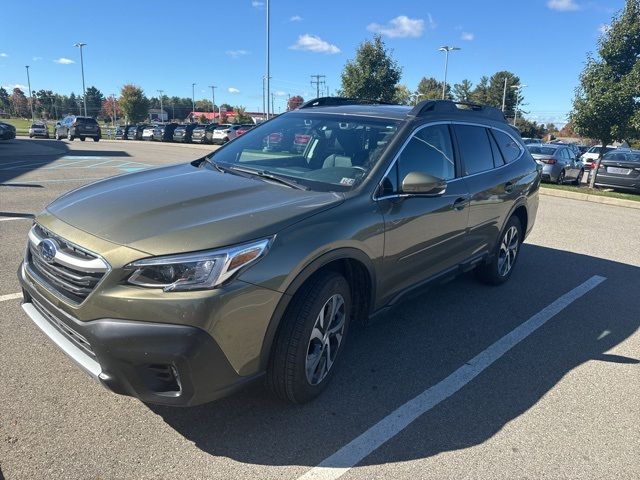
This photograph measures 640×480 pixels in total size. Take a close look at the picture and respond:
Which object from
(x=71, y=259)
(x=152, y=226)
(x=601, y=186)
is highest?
(x=152, y=226)

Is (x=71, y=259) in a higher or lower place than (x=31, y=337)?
higher

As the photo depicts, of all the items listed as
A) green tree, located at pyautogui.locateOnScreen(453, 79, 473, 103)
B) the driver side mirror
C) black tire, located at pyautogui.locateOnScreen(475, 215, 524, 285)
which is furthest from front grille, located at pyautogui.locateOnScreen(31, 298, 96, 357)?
green tree, located at pyautogui.locateOnScreen(453, 79, 473, 103)

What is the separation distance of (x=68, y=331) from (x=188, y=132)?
40.4m

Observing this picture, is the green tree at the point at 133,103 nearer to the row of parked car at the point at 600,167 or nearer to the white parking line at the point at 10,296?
the row of parked car at the point at 600,167

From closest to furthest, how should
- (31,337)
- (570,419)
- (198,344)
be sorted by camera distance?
(198,344) < (570,419) < (31,337)

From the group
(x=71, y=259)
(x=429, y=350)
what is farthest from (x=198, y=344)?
(x=429, y=350)

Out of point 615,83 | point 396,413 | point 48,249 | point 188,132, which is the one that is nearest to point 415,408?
point 396,413

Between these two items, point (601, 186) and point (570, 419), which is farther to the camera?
point (601, 186)

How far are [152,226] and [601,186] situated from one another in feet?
56.4

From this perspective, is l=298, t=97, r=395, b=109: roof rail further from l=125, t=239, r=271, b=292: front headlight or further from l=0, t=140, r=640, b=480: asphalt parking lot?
l=125, t=239, r=271, b=292: front headlight

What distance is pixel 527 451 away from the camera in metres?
2.71

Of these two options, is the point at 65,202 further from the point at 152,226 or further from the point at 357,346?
the point at 357,346

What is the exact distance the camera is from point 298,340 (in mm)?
2691

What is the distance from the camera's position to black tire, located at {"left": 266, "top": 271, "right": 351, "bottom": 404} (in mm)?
2686
